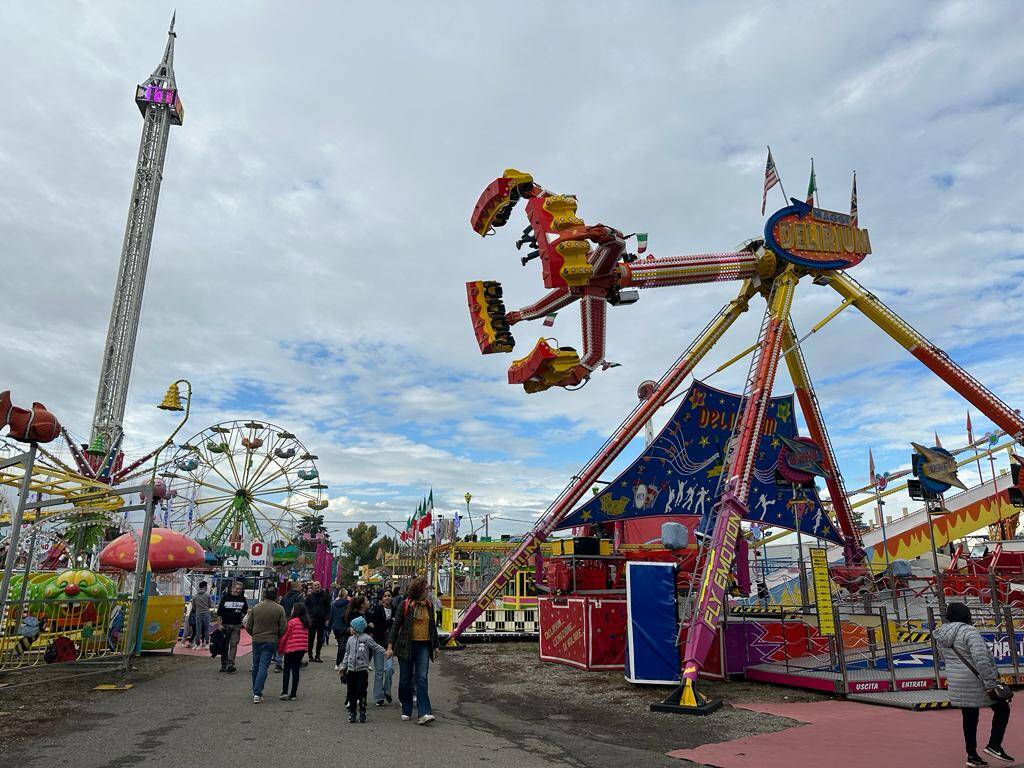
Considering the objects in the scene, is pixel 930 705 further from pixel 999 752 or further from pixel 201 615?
pixel 201 615

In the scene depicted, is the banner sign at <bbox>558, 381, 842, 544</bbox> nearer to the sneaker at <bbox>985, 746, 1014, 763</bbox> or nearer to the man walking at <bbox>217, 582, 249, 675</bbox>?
the man walking at <bbox>217, 582, 249, 675</bbox>

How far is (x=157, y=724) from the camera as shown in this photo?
7.82 metres

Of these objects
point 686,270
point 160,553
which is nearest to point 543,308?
point 686,270

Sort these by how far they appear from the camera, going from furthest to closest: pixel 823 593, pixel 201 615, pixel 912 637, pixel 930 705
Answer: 1. pixel 201 615
2. pixel 912 637
3. pixel 823 593
4. pixel 930 705

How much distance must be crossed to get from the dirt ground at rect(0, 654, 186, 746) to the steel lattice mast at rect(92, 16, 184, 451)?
39.4 meters

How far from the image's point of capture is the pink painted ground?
659 cm

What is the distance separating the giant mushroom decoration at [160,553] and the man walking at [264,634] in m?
7.42

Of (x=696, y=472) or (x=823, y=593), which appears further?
(x=696, y=472)

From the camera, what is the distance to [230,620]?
1252cm

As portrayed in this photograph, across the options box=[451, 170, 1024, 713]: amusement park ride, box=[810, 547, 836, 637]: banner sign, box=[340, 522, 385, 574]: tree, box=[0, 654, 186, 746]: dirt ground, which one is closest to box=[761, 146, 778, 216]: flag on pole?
box=[451, 170, 1024, 713]: amusement park ride

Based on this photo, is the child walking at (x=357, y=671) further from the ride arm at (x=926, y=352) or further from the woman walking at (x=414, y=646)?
the ride arm at (x=926, y=352)

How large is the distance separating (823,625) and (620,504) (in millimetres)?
4785

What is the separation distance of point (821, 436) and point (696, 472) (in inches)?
140

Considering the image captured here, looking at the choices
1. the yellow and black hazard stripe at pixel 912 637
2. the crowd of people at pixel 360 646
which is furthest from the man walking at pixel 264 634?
the yellow and black hazard stripe at pixel 912 637
